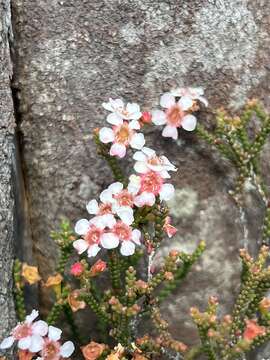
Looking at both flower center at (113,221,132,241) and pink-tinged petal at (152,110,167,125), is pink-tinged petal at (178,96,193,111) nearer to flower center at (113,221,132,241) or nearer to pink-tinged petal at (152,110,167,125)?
pink-tinged petal at (152,110,167,125)

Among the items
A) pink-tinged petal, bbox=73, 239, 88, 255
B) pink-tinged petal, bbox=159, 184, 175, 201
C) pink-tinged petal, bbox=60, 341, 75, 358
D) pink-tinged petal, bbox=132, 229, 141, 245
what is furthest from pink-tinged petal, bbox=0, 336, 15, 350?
pink-tinged petal, bbox=159, 184, 175, 201

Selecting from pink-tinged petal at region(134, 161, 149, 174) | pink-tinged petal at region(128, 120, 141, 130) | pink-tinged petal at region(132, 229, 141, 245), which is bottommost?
pink-tinged petal at region(132, 229, 141, 245)

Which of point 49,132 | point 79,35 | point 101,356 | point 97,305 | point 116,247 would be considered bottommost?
point 101,356

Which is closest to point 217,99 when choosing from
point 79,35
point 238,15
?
point 238,15

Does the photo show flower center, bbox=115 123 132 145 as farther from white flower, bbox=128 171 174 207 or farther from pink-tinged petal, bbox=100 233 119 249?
pink-tinged petal, bbox=100 233 119 249

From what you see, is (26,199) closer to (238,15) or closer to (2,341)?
(2,341)

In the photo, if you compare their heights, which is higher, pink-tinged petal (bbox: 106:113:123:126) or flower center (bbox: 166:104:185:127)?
pink-tinged petal (bbox: 106:113:123:126)

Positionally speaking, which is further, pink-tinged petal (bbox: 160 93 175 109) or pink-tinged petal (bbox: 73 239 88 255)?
Answer: pink-tinged petal (bbox: 160 93 175 109)

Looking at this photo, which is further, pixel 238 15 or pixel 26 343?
pixel 238 15
